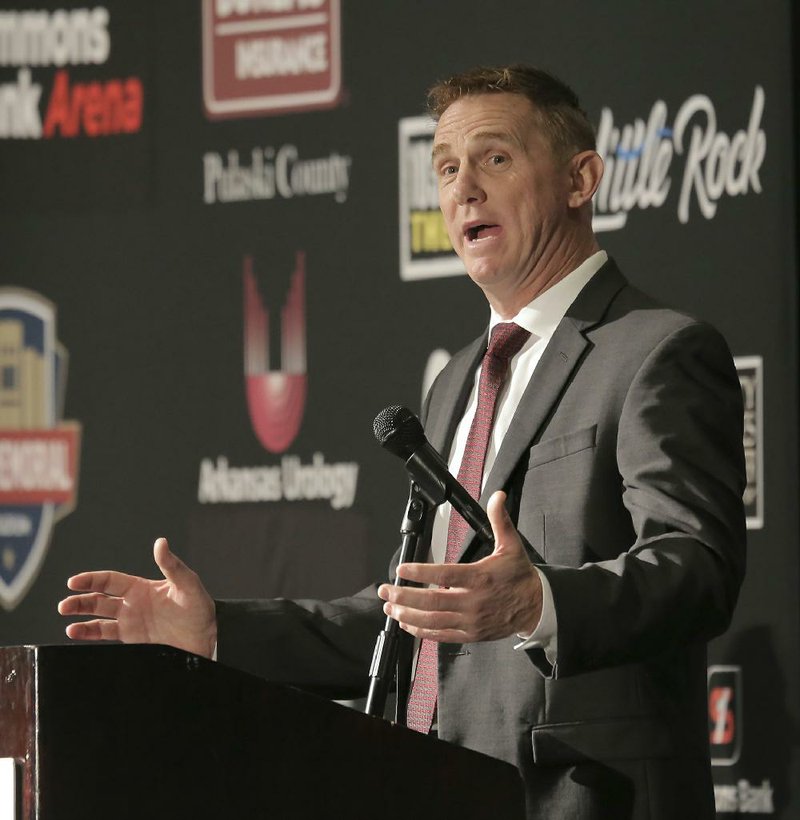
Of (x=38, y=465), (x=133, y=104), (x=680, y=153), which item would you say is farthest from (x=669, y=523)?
(x=133, y=104)

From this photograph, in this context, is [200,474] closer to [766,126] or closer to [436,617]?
[766,126]

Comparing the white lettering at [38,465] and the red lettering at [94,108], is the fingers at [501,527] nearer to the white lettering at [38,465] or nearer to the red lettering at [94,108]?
the white lettering at [38,465]

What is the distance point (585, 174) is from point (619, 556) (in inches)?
31.5

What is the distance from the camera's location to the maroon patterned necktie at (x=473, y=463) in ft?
7.46

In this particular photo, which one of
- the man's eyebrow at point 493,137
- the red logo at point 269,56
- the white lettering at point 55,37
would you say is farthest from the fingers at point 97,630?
the white lettering at point 55,37

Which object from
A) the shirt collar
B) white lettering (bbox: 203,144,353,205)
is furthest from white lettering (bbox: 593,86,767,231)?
the shirt collar

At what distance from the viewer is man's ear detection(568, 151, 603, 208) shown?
8.35 feet

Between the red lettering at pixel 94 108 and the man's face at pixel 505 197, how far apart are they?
5.94 ft

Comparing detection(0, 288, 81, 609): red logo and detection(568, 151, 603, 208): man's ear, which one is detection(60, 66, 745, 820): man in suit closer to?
detection(568, 151, 603, 208): man's ear

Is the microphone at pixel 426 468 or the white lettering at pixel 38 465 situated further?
the white lettering at pixel 38 465

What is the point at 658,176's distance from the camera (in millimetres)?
3400

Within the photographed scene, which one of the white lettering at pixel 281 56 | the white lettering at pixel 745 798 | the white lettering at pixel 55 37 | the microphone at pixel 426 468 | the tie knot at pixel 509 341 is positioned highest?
the white lettering at pixel 55 37

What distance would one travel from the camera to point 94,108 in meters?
4.16

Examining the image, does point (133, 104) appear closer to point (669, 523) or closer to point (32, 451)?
point (32, 451)
